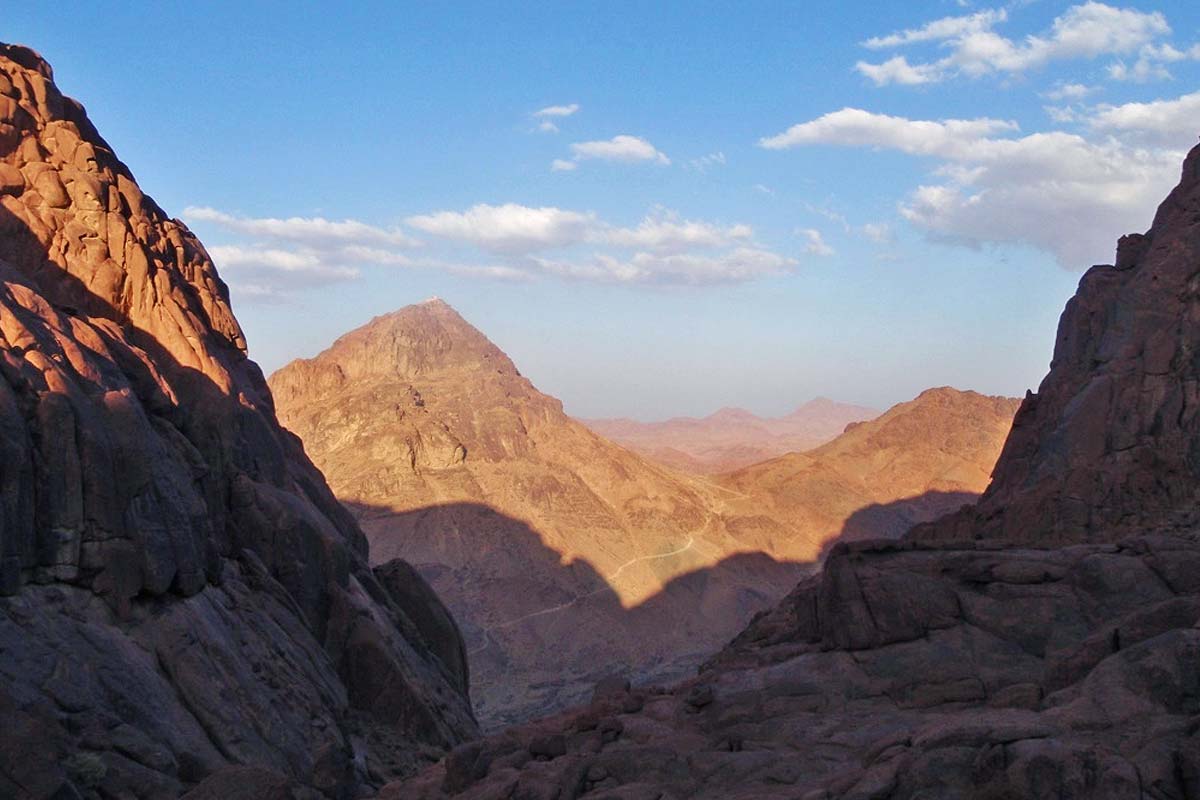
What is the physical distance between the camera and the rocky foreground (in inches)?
588

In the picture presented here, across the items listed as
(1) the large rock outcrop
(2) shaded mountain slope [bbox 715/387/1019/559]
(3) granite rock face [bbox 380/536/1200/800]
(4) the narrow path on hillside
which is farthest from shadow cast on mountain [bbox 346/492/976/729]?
(3) granite rock face [bbox 380/536/1200/800]

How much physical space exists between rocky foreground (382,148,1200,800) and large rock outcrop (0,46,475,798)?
4529 mm

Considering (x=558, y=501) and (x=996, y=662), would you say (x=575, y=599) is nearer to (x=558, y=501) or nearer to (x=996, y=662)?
(x=558, y=501)

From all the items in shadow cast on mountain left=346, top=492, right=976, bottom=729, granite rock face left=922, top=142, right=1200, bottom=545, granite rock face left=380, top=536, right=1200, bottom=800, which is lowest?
shadow cast on mountain left=346, top=492, right=976, bottom=729

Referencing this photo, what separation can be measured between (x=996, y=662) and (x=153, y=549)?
52.9 ft

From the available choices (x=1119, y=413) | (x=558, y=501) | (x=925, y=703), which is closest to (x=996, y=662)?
(x=925, y=703)

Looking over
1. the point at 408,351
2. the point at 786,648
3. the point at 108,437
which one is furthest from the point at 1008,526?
the point at 408,351

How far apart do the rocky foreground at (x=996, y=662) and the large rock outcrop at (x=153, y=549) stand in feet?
14.9

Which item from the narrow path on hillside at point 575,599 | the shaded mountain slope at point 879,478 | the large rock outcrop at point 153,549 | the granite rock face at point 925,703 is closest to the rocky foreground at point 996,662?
the granite rock face at point 925,703

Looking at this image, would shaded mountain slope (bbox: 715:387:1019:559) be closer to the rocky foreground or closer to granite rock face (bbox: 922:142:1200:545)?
granite rock face (bbox: 922:142:1200:545)

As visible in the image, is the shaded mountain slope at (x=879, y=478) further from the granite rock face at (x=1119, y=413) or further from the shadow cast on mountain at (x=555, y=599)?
the granite rock face at (x=1119, y=413)

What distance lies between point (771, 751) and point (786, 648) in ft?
21.3

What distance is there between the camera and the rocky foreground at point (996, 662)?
1495 cm

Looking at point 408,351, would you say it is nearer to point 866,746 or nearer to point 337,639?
point 337,639
